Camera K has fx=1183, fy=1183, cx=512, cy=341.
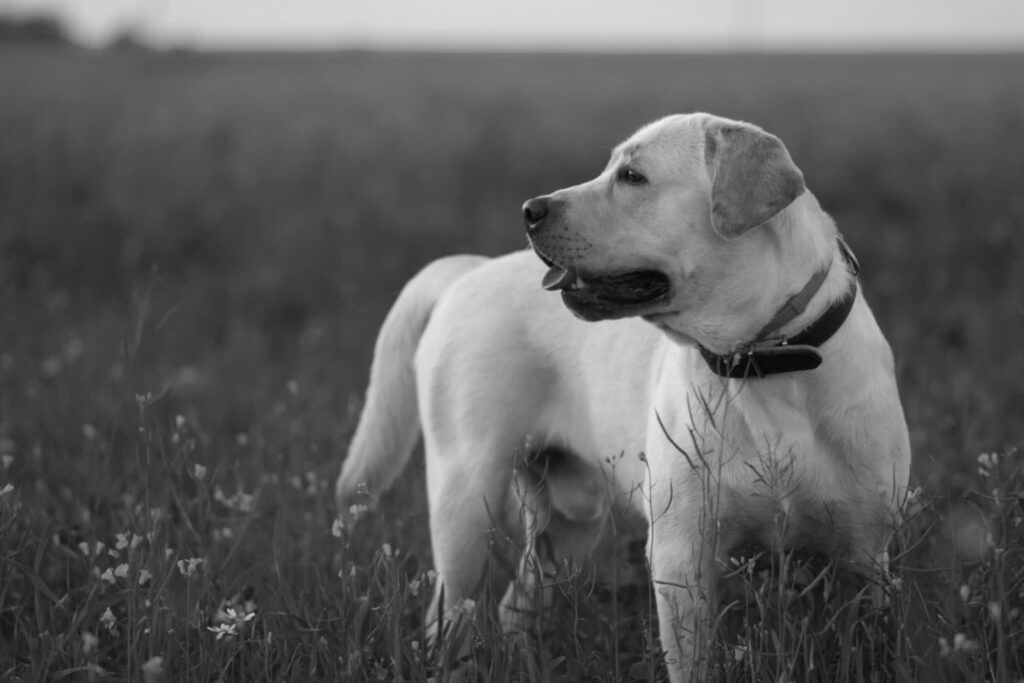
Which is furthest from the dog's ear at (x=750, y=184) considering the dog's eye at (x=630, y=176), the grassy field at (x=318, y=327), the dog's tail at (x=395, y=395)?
the dog's tail at (x=395, y=395)

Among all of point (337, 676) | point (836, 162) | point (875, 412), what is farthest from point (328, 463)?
point (836, 162)

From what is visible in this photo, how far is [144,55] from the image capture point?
2186 centimetres

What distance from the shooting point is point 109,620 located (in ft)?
9.89

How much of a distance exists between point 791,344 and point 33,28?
30.1m

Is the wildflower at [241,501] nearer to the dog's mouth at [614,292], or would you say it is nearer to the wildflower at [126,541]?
the wildflower at [126,541]

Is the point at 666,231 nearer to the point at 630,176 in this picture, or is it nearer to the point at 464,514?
the point at 630,176

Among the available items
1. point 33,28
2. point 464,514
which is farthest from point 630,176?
point 33,28

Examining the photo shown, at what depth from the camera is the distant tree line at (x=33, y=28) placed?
28859 mm

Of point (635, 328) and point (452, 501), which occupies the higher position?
point (635, 328)

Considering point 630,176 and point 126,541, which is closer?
point 126,541

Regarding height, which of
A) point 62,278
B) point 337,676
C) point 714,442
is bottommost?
point 62,278

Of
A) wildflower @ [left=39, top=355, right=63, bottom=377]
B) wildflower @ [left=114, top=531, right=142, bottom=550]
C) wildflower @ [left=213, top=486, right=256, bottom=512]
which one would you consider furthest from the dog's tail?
wildflower @ [left=39, top=355, right=63, bottom=377]

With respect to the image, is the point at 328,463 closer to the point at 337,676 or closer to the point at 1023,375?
the point at 337,676

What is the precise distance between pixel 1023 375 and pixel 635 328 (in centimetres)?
307
